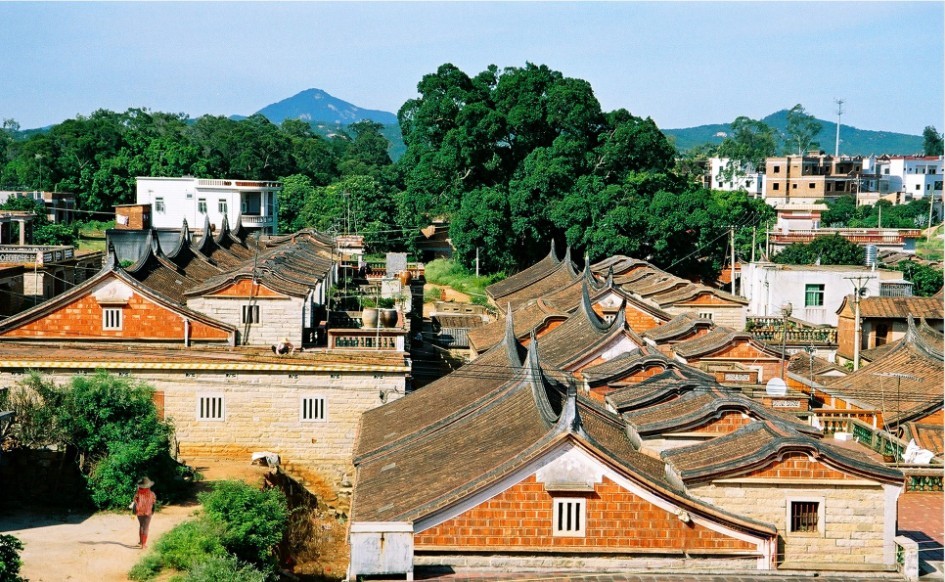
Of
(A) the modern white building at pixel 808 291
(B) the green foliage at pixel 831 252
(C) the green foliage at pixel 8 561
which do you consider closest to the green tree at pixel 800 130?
(B) the green foliage at pixel 831 252

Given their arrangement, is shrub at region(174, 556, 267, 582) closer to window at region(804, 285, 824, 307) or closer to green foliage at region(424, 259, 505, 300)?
window at region(804, 285, 824, 307)

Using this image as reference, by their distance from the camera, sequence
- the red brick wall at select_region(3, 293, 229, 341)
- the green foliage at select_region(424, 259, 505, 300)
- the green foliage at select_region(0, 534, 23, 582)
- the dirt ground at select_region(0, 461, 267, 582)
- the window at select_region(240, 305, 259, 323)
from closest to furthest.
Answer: the green foliage at select_region(0, 534, 23, 582), the dirt ground at select_region(0, 461, 267, 582), the red brick wall at select_region(3, 293, 229, 341), the window at select_region(240, 305, 259, 323), the green foliage at select_region(424, 259, 505, 300)

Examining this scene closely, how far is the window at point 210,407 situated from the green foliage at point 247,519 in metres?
7.89

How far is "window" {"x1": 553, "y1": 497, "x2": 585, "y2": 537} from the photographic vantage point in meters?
18.7

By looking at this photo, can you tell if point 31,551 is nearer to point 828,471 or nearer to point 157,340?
point 157,340

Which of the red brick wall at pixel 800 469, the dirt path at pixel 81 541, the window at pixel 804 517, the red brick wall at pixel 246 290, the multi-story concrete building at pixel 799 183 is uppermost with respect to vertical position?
the multi-story concrete building at pixel 799 183

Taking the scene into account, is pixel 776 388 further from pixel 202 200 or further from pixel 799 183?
pixel 799 183

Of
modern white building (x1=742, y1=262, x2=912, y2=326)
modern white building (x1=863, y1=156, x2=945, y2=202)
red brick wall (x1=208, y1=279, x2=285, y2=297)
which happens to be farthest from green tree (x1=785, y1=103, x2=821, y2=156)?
red brick wall (x1=208, y1=279, x2=285, y2=297)

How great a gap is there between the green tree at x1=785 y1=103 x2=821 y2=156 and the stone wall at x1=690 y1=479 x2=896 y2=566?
5634 inches

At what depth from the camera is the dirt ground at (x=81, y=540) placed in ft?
69.8

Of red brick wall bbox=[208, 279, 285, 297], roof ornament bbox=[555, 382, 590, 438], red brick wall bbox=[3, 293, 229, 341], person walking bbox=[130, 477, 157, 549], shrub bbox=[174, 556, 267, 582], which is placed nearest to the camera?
roof ornament bbox=[555, 382, 590, 438]

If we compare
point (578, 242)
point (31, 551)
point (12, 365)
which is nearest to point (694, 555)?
point (31, 551)

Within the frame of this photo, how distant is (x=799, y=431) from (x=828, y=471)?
1690mm

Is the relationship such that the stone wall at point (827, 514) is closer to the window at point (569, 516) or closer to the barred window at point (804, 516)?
the barred window at point (804, 516)
